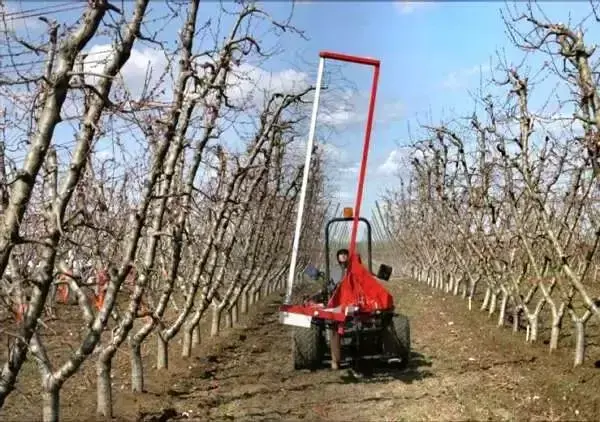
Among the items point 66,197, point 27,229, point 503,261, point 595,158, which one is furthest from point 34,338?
point 503,261

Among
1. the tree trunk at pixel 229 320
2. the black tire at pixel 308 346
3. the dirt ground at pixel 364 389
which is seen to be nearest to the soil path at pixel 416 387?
the dirt ground at pixel 364 389

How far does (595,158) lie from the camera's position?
8.99 meters

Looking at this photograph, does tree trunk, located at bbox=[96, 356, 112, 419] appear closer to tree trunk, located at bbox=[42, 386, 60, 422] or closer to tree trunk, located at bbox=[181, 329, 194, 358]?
tree trunk, located at bbox=[42, 386, 60, 422]

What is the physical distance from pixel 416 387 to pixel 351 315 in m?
1.30

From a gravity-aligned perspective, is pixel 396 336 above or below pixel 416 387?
above

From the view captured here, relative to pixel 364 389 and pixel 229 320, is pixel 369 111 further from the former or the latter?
pixel 229 320

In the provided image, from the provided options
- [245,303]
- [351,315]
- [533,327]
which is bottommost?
[245,303]

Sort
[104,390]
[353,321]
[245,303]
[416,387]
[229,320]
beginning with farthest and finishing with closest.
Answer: [245,303] < [229,320] < [353,321] < [416,387] < [104,390]

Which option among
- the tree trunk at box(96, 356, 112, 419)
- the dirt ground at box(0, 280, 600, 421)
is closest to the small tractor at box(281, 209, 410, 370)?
the dirt ground at box(0, 280, 600, 421)

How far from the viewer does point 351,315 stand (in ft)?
33.6

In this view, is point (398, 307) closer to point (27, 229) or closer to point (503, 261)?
point (503, 261)

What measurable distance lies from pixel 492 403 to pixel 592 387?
1.42 m

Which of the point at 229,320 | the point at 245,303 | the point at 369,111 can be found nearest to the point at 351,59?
the point at 369,111

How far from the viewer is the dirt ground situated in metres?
8.82
